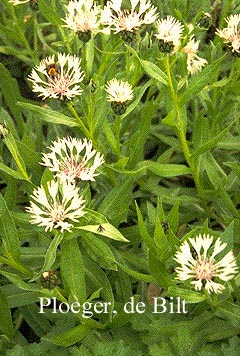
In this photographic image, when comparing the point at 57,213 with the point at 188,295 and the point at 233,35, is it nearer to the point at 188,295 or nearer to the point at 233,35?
the point at 188,295

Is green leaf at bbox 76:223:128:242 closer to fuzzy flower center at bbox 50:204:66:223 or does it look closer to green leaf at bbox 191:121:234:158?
fuzzy flower center at bbox 50:204:66:223

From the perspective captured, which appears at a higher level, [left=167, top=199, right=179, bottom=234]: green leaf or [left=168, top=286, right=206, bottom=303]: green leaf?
[left=167, top=199, right=179, bottom=234]: green leaf

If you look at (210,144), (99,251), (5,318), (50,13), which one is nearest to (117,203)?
(99,251)

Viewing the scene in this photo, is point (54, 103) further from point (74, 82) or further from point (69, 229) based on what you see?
point (69, 229)

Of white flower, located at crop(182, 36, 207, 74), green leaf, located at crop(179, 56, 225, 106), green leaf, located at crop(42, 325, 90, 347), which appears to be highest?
white flower, located at crop(182, 36, 207, 74)

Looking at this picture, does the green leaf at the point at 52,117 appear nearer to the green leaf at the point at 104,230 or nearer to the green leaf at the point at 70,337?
the green leaf at the point at 104,230

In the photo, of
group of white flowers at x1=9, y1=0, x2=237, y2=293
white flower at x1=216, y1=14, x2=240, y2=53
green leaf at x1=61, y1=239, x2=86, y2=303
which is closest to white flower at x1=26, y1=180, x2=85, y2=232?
group of white flowers at x1=9, y1=0, x2=237, y2=293

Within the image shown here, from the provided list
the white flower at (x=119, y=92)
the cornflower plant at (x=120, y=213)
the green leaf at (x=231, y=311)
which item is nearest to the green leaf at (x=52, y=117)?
the cornflower plant at (x=120, y=213)

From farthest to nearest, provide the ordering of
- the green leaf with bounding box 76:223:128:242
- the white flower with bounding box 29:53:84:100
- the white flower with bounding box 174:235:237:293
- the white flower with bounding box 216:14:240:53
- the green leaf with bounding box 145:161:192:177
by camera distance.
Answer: the green leaf with bounding box 145:161:192:177, the white flower with bounding box 216:14:240:53, the white flower with bounding box 29:53:84:100, the green leaf with bounding box 76:223:128:242, the white flower with bounding box 174:235:237:293
